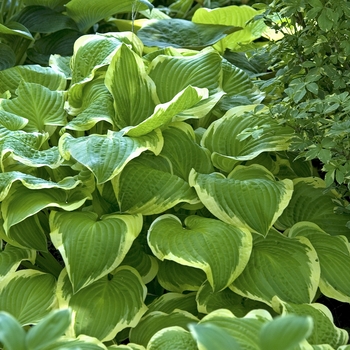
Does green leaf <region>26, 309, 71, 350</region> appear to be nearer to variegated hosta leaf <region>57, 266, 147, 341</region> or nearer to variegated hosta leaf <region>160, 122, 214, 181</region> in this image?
variegated hosta leaf <region>57, 266, 147, 341</region>

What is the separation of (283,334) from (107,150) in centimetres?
64

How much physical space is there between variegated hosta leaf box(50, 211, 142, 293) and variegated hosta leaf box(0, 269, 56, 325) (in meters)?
0.11

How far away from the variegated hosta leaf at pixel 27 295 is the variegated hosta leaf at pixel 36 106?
363mm

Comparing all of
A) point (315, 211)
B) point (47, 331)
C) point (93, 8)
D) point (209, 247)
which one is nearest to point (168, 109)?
point (209, 247)

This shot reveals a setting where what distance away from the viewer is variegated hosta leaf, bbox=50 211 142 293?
0.96 meters

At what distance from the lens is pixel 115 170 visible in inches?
39.4

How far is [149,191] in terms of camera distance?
1.06 metres

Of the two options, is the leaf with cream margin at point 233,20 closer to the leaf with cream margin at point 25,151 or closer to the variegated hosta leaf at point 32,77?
the variegated hosta leaf at point 32,77

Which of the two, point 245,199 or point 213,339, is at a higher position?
point 213,339

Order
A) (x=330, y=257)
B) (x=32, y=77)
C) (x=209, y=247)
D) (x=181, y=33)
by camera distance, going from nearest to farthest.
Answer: (x=209, y=247), (x=330, y=257), (x=32, y=77), (x=181, y=33)

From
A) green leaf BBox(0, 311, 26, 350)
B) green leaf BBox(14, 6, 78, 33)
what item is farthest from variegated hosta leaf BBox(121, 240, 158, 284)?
green leaf BBox(14, 6, 78, 33)

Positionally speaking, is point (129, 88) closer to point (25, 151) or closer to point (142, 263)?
point (25, 151)

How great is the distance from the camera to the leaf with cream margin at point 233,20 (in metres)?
1.73

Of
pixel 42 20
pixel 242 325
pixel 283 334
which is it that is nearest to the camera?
pixel 283 334
